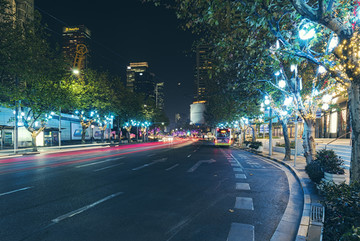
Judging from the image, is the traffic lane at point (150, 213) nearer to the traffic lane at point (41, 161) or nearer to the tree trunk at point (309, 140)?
the tree trunk at point (309, 140)

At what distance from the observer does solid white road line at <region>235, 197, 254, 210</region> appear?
6076mm

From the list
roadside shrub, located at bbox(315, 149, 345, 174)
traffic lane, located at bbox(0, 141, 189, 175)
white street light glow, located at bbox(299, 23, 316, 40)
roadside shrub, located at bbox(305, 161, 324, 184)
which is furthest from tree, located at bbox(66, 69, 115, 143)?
roadside shrub, located at bbox(315, 149, 345, 174)

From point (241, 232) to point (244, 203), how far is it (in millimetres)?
2045

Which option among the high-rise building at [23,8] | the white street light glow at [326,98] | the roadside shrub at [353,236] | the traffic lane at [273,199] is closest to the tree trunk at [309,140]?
the white street light glow at [326,98]

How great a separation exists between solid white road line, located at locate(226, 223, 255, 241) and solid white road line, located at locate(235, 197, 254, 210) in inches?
48.4

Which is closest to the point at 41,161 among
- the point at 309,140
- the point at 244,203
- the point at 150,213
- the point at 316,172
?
the point at 150,213

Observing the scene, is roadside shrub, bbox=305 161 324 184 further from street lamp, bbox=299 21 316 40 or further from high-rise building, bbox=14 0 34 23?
high-rise building, bbox=14 0 34 23

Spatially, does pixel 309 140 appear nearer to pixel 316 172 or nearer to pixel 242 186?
pixel 316 172

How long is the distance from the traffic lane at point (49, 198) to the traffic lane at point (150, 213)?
817mm

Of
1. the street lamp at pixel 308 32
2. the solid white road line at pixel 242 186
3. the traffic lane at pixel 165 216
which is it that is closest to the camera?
the traffic lane at pixel 165 216

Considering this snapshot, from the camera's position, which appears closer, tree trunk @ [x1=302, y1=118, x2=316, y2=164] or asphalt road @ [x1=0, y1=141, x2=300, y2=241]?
asphalt road @ [x1=0, y1=141, x2=300, y2=241]

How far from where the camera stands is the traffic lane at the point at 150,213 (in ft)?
14.5

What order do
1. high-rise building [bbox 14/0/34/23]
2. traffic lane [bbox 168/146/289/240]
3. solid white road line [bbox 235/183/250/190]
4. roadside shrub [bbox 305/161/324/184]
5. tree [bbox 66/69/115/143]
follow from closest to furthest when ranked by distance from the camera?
traffic lane [bbox 168/146/289/240]
roadside shrub [bbox 305/161/324/184]
solid white road line [bbox 235/183/250/190]
tree [bbox 66/69/115/143]
high-rise building [bbox 14/0/34/23]

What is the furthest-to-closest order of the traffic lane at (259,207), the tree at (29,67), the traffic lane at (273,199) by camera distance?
the tree at (29,67) < the traffic lane at (273,199) < the traffic lane at (259,207)
